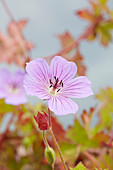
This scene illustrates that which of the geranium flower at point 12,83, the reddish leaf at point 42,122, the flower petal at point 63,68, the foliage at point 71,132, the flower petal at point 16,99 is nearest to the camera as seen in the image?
the reddish leaf at point 42,122

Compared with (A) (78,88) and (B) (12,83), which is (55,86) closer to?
(A) (78,88)

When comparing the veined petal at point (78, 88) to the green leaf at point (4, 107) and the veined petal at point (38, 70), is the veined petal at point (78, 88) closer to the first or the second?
the veined petal at point (38, 70)

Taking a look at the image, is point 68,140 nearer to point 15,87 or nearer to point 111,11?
point 15,87

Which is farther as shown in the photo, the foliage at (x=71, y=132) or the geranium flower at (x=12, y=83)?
the geranium flower at (x=12, y=83)

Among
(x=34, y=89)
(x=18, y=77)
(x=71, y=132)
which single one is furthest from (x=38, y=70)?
(x=18, y=77)

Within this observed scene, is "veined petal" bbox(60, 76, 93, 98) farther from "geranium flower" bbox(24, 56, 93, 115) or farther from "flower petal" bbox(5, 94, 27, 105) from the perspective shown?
"flower petal" bbox(5, 94, 27, 105)

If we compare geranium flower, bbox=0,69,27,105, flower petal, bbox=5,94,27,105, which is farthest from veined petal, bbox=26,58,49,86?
geranium flower, bbox=0,69,27,105

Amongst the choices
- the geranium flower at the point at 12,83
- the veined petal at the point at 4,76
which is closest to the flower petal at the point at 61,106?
the geranium flower at the point at 12,83
